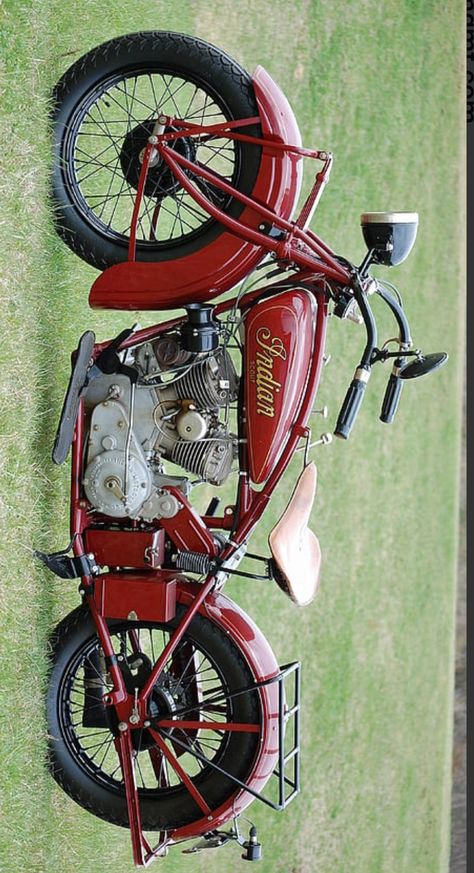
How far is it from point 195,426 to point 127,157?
807 millimetres

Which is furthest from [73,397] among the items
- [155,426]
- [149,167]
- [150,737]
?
[150,737]

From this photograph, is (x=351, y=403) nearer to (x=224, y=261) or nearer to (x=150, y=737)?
(x=224, y=261)

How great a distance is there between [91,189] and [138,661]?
1598 millimetres

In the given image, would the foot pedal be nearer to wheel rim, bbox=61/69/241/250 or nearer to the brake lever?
wheel rim, bbox=61/69/241/250

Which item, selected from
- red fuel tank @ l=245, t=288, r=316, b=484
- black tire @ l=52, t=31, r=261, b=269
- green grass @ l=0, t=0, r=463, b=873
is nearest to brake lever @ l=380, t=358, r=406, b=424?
red fuel tank @ l=245, t=288, r=316, b=484

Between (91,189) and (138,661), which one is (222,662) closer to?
(138,661)

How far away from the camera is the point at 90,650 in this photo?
3.14m

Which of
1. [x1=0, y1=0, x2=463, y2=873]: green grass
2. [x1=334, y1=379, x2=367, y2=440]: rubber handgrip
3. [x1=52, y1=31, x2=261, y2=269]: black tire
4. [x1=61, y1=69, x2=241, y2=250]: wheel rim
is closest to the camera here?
[x1=334, y1=379, x2=367, y2=440]: rubber handgrip

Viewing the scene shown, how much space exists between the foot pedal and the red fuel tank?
17.2 inches

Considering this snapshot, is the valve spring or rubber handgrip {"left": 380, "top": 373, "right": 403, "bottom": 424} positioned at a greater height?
rubber handgrip {"left": 380, "top": 373, "right": 403, "bottom": 424}

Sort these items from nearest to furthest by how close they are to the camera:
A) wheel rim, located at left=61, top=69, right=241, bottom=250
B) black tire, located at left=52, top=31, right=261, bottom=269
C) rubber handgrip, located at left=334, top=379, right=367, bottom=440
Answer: rubber handgrip, located at left=334, top=379, right=367, bottom=440 → black tire, located at left=52, top=31, right=261, bottom=269 → wheel rim, located at left=61, top=69, right=241, bottom=250

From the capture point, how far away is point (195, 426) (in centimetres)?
295

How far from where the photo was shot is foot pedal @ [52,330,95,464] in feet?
9.86

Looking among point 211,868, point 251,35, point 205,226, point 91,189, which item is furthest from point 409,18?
point 211,868
